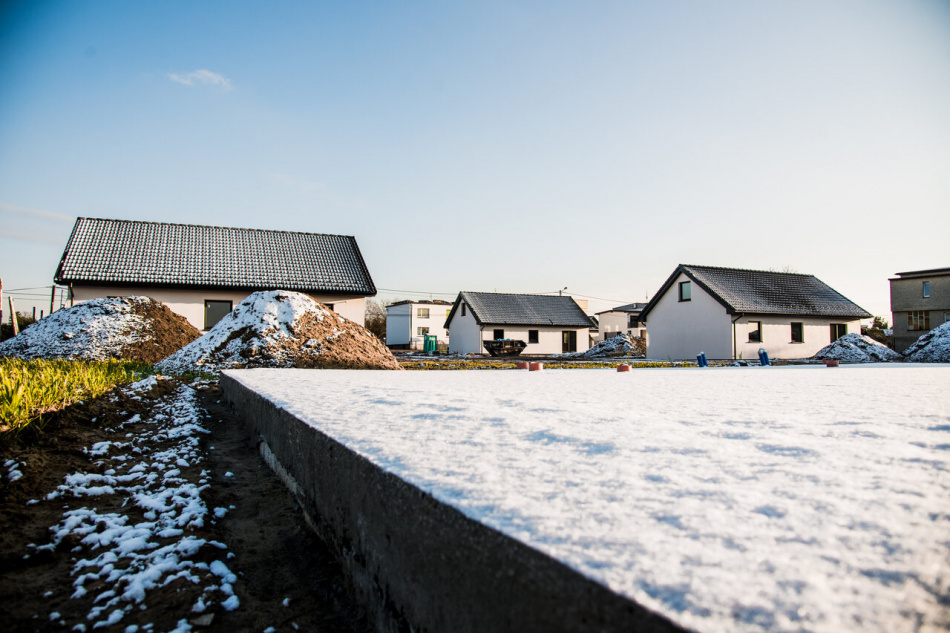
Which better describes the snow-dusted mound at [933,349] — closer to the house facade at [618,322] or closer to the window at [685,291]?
the window at [685,291]

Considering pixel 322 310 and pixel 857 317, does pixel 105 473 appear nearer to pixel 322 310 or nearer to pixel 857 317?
pixel 322 310

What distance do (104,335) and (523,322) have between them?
23.1 meters

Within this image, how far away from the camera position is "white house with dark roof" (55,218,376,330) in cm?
1841

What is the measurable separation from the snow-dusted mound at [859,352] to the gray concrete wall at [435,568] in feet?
59.3

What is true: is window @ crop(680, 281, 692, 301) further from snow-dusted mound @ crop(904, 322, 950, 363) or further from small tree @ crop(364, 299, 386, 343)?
small tree @ crop(364, 299, 386, 343)

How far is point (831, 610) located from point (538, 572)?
0.43m

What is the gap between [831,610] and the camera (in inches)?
29.1

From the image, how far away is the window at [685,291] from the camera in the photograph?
79.3 feet

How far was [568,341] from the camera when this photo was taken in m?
32.8

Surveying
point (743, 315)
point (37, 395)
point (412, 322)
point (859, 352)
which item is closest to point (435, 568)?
point (37, 395)

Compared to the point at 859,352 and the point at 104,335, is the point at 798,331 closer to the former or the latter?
the point at 859,352

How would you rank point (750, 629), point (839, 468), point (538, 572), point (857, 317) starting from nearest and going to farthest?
point (750, 629), point (538, 572), point (839, 468), point (857, 317)

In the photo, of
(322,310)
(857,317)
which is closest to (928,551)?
(322,310)

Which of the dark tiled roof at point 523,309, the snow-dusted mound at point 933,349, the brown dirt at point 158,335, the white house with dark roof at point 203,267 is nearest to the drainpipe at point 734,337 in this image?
the snow-dusted mound at point 933,349
